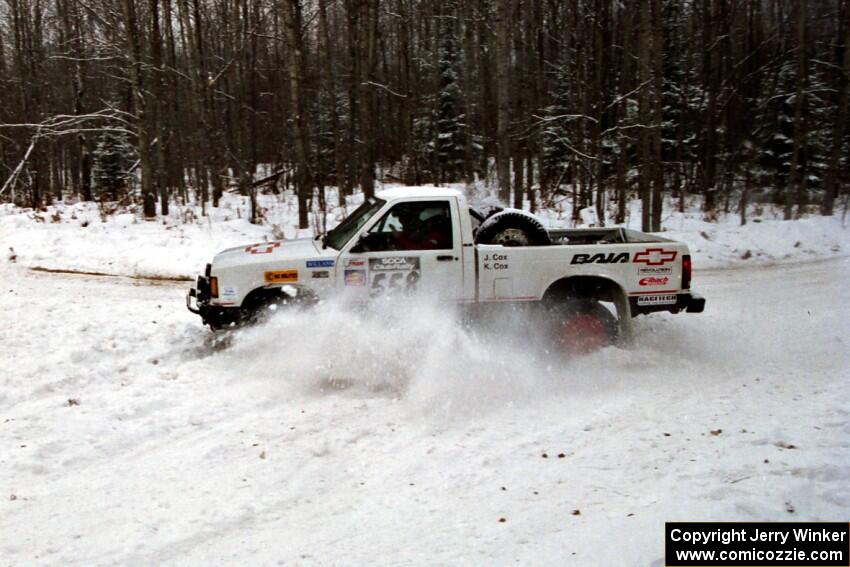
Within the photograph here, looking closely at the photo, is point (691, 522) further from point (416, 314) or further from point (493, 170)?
point (493, 170)

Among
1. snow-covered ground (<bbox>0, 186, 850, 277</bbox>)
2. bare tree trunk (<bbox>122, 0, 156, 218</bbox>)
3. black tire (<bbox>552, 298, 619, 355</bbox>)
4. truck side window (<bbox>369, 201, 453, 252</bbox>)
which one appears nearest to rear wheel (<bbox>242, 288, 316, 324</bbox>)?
truck side window (<bbox>369, 201, 453, 252</bbox>)

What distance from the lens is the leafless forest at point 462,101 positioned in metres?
18.8

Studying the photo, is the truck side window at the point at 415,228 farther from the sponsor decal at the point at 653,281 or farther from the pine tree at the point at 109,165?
the pine tree at the point at 109,165

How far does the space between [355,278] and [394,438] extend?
2.19 m

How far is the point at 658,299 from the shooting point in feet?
24.1

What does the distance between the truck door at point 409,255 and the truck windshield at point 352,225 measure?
8.1 inches

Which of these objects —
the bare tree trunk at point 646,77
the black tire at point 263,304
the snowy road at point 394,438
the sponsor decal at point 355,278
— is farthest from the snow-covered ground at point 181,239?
the sponsor decal at point 355,278

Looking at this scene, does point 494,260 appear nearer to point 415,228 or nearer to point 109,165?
point 415,228

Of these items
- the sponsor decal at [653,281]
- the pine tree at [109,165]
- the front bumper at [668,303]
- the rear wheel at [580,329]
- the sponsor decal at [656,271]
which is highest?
the pine tree at [109,165]

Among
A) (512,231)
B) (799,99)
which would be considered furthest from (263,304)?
(799,99)

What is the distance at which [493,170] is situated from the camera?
2938 cm

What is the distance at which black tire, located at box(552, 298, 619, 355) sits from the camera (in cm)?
734

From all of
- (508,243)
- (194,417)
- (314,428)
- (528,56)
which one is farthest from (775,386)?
(528,56)

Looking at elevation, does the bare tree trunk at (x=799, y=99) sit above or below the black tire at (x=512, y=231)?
above
